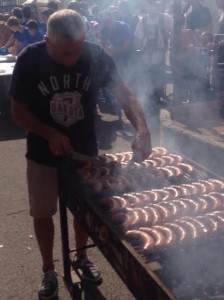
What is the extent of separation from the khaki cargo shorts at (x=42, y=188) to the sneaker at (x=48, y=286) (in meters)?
0.52

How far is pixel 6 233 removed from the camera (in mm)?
4895

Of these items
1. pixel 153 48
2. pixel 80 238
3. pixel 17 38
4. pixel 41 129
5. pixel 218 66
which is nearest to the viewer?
pixel 41 129

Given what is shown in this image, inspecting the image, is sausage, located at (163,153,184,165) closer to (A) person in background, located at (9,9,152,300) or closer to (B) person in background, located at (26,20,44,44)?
(A) person in background, located at (9,9,152,300)

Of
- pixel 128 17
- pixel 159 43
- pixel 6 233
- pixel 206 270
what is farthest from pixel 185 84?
pixel 206 270

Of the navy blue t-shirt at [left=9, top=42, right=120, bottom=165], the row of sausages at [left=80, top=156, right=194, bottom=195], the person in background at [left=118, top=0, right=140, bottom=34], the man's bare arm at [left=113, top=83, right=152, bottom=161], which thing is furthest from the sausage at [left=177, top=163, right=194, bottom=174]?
the person in background at [left=118, top=0, right=140, bottom=34]

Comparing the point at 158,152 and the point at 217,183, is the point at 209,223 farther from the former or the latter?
the point at 158,152

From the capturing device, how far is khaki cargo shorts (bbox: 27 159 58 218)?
3.57m

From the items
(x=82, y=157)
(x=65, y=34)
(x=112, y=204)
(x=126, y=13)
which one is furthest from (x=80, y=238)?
(x=126, y=13)

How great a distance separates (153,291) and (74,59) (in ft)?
5.76

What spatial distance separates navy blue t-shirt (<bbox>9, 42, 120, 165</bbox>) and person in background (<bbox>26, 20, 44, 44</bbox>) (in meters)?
7.06

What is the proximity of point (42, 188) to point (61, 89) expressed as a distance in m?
0.80

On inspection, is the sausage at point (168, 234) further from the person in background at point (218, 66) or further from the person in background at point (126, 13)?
the person in background at point (126, 13)

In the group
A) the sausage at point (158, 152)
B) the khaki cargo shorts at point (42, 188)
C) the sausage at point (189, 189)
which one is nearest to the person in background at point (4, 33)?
the sausage at point (158, 152)

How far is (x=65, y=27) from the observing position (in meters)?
3.00
